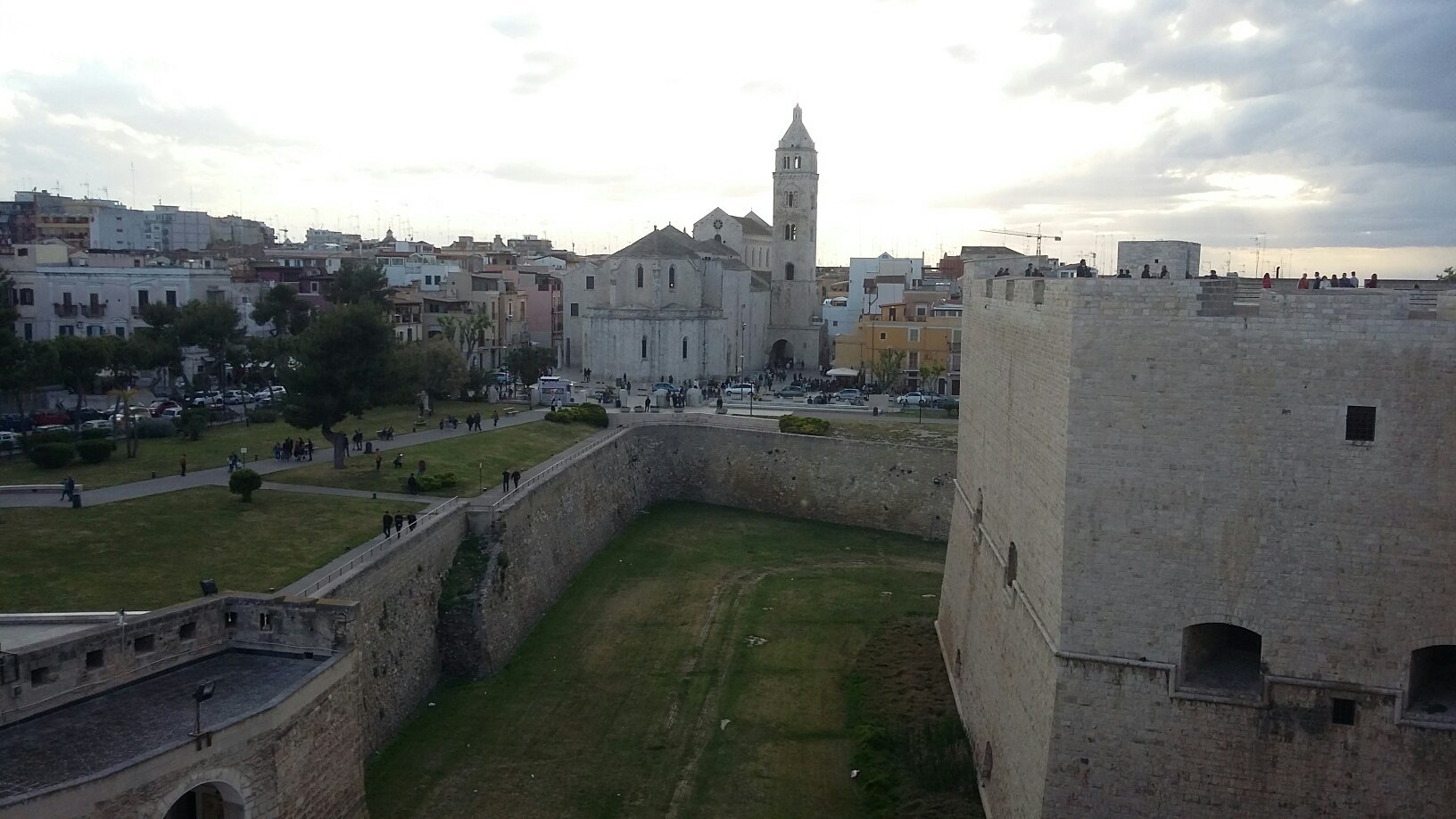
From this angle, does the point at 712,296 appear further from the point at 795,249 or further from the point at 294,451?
the point at 294,451

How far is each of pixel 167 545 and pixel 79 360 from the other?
47.5ft

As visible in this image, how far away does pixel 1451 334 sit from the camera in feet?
36.3

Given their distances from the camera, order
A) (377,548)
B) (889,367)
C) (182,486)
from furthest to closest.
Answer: (889,367)
(182,486)
(377,548)

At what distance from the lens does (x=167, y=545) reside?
63.9 feet

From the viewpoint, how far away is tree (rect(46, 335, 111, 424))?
3059 cm

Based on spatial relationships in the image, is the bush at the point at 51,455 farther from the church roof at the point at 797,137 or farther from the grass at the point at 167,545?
the church roof at the point at 797,137

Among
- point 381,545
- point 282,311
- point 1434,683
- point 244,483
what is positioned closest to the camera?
point 1434,683

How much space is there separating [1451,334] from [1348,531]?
2200 millimetres

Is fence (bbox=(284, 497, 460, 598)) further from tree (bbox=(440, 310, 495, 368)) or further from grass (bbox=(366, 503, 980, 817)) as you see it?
tree (bbox=(440, 310, 495, 368))

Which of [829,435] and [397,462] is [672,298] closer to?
[829,435]

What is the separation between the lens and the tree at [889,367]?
48594 mm

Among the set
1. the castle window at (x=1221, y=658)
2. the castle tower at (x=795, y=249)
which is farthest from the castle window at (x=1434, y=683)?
the castle tower at (x=795, y=249)

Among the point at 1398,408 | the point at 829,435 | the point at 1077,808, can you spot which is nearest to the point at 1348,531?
the point at 1398,408

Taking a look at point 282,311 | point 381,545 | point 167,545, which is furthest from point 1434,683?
point 282,311
